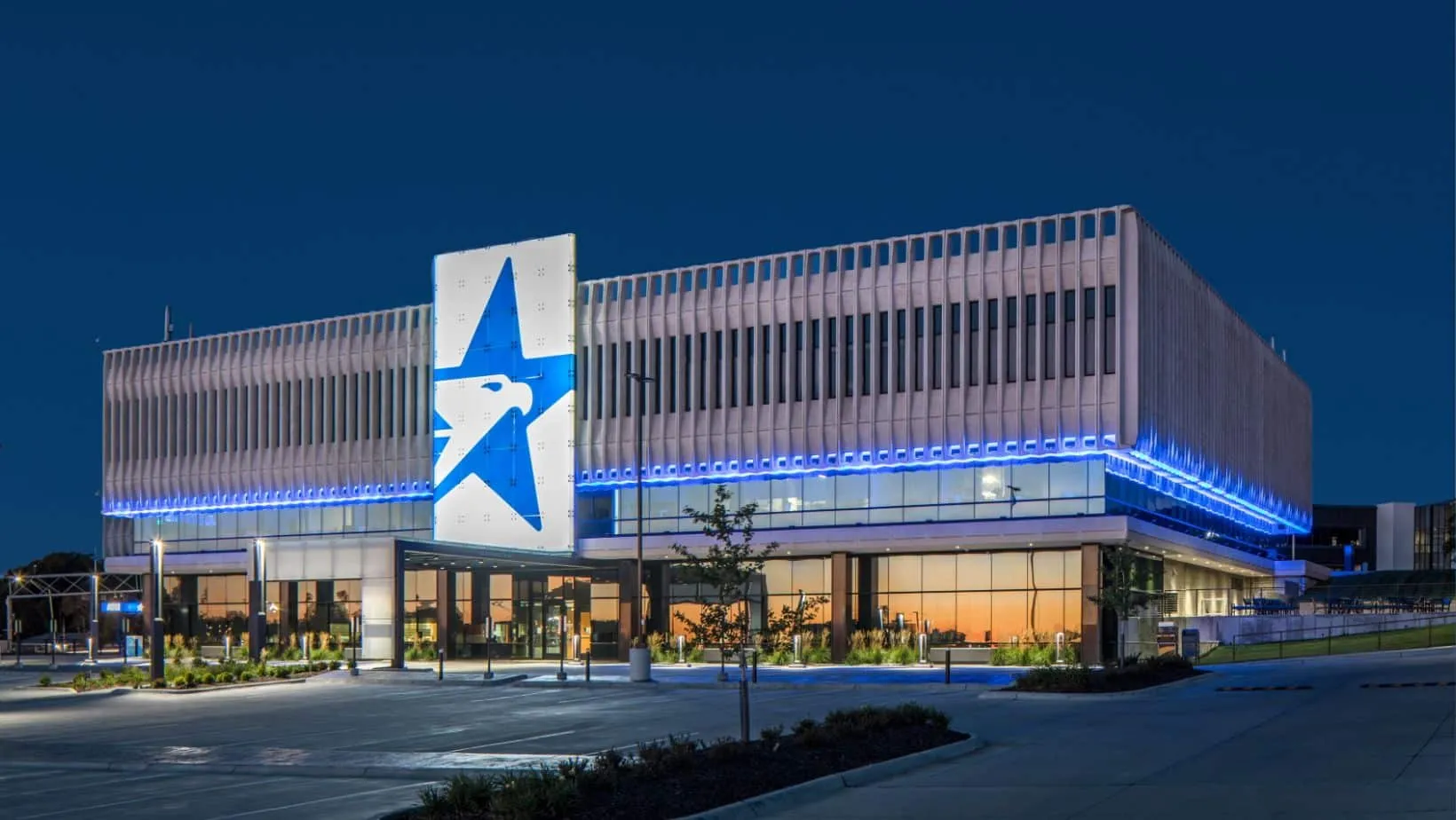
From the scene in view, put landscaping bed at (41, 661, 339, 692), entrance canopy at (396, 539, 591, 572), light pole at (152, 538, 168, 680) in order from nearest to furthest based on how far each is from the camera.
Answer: landscaping bed at (41, 661, 339, 692), light pole at (152, 538, 168, 680), entrance canopy at (396, 539, 591, 572)

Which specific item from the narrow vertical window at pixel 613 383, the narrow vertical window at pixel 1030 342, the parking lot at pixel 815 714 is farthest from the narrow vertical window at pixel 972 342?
the parking lot at pixel 815 714

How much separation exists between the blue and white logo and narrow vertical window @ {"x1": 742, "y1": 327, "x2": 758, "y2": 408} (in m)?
8.09

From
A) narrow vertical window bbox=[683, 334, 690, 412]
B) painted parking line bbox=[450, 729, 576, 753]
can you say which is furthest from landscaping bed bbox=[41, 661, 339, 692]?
painted parking line bbox=[450, 729, 576, 753]

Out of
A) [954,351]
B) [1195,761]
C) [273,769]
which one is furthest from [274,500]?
[1195,761]

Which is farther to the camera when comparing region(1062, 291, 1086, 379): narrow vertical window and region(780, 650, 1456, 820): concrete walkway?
region(1062, 291, 1086, 379): narrow vertical window

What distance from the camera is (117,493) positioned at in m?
83.9

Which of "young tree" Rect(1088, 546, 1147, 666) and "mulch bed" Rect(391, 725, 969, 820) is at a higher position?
"young tree" Rect(1088, 546, 1147, 666)

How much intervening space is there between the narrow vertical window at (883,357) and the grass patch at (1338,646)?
15620 millimetres

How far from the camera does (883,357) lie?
2399 inches

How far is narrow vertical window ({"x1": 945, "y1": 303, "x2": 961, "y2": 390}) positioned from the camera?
2329 inches

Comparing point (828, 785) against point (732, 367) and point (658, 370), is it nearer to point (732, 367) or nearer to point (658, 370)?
point (732, 367)

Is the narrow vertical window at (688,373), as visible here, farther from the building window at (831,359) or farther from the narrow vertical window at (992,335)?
the narrow vertical window at (992,335)

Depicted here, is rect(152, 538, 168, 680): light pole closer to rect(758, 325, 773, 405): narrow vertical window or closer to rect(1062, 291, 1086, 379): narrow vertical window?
rect(758, 325, 773, 405): narrow vertical window

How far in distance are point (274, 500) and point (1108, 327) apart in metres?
42.4
